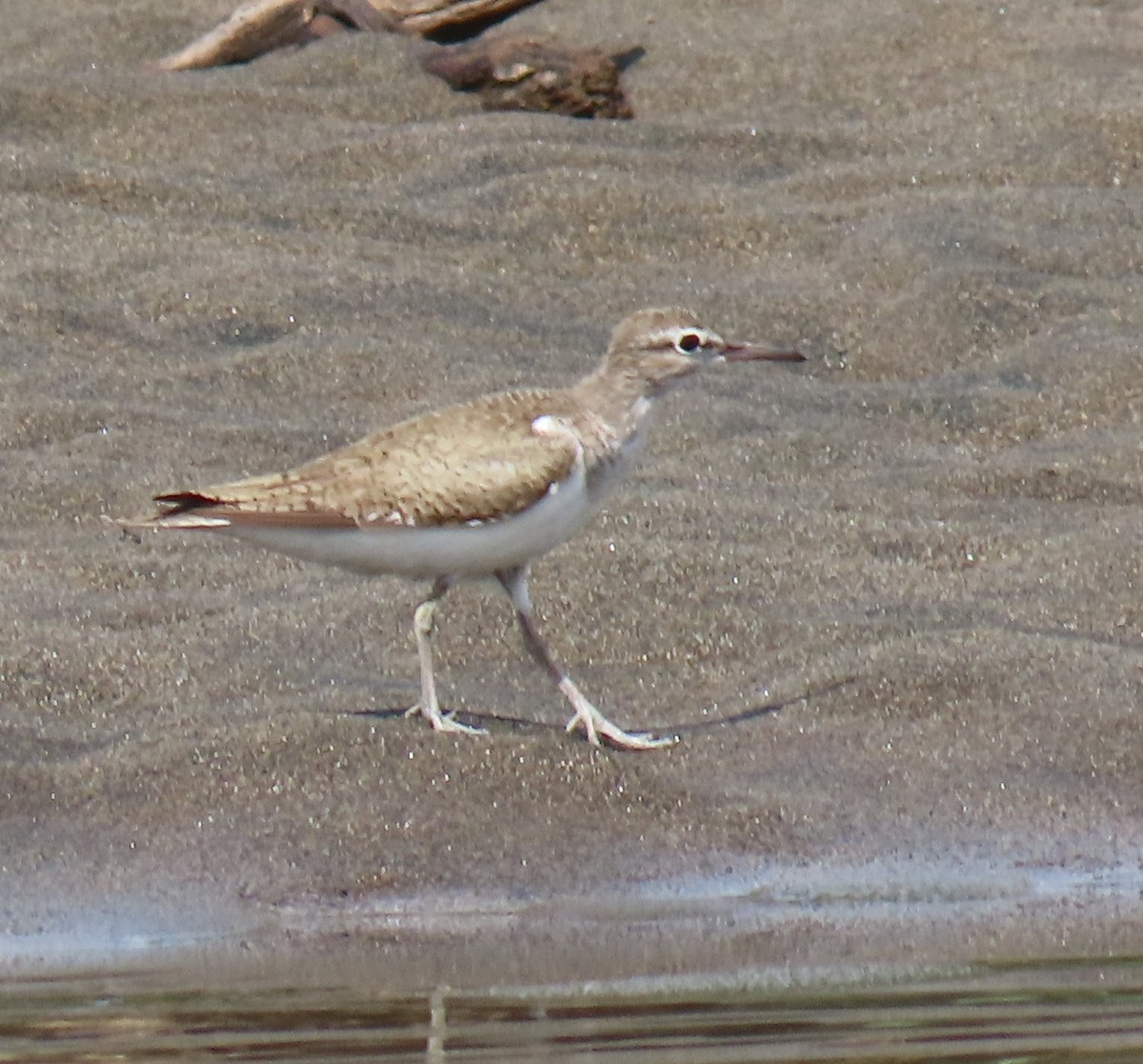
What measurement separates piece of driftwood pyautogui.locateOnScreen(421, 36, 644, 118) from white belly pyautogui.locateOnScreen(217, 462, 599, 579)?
18.7 feet

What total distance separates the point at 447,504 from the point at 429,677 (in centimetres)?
41

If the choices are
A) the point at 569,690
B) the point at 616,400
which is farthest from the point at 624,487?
the point at 569,690

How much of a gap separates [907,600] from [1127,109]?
4671 mm

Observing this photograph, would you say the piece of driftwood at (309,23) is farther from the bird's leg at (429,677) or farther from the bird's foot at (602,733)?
the bird's foot at (602,733)

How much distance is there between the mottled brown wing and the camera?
634cm

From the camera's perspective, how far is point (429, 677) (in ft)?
20.7

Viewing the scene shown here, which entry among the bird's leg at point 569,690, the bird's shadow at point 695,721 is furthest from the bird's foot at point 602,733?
the bird's shadow at point 695,721

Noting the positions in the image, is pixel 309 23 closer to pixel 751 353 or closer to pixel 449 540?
pixel 751 353

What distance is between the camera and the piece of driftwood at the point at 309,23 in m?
12.6

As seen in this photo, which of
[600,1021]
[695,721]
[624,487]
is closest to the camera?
[600,1021]

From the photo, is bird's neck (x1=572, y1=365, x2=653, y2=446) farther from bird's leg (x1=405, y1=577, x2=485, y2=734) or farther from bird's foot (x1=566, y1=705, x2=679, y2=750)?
bird's foot (x1=566, y1=705, x2=679, y2=750)

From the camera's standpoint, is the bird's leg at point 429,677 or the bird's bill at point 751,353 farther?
the bird's bill at point 751,353

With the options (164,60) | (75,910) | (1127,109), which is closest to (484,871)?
(75,910)

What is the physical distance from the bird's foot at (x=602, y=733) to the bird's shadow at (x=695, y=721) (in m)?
0.11
